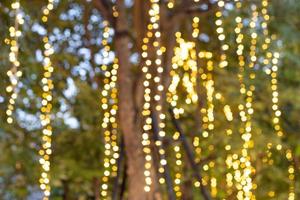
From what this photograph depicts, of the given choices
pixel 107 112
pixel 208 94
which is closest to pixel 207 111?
pixel 208 94

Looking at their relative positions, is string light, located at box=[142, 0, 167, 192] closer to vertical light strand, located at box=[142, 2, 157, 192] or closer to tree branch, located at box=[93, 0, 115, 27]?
vertical light strand, located at box=[142, 2, 157, 192]

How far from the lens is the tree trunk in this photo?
10.2 feet

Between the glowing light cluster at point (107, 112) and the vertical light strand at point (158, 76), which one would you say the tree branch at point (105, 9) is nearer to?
the glowing light cluster at point (107, 112)

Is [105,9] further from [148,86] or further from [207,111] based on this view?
[207,111]

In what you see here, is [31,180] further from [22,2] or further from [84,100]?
[22,2]

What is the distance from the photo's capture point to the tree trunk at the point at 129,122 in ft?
10.2

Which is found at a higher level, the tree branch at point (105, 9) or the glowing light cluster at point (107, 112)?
the tree branch at point (105, 9)

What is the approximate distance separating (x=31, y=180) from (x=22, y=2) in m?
1.16

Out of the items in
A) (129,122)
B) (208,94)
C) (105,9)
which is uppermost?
(105,9)

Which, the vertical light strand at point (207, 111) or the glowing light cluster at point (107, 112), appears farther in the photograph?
the vertical light strand at point (207, 111)

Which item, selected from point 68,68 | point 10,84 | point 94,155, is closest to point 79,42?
point 68,68

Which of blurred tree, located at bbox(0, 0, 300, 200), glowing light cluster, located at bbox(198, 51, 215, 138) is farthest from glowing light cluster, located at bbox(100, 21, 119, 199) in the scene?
glowing light cluster, located at bbox(198, 51, 215, 138)

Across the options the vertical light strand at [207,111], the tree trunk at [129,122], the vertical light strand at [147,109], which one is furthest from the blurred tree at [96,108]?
the vertical light strand at [147,109]

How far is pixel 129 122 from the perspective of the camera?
3135 millimetres
